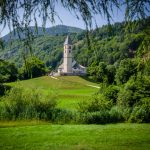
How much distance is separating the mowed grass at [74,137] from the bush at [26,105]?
1.32m

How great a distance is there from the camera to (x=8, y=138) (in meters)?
18.5

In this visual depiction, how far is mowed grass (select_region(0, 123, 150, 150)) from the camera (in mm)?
16406

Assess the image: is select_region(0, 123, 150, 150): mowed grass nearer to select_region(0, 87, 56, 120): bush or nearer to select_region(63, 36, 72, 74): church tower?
select_region(0, 87, 56, 120): bush

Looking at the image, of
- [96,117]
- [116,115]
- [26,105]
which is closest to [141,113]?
[116,115]

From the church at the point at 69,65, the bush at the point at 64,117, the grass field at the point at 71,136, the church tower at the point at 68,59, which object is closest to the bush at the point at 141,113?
the grass field at the point at 71,136

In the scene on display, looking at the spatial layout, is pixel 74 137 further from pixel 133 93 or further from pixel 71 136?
pixel 133 93

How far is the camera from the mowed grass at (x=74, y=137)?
1641 cm

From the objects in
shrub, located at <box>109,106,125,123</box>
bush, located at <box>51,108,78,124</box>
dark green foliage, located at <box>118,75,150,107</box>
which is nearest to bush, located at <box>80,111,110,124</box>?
shrub, located at <box>109,106,125,123</box>

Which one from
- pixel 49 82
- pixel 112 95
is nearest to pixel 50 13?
pixel 112 95

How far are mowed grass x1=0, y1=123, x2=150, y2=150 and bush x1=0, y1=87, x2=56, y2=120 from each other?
1.32 m

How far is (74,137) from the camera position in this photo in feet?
61.8

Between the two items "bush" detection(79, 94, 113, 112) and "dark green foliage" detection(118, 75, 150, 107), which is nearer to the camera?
"dark green foliage" detection(118, 75, 150, 107)

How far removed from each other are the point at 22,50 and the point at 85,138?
16.4m

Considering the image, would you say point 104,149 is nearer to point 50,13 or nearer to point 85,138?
point 85,138
